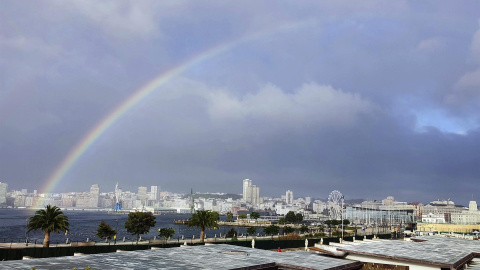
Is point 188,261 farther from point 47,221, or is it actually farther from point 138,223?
point 138,223

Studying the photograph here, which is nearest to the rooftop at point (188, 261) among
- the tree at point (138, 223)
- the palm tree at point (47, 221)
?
the palm tree at point (47, 221)

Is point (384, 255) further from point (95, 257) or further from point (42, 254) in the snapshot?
point (42, 254)

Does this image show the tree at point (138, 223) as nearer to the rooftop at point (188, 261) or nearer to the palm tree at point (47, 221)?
the palm tree at point (47, 221)

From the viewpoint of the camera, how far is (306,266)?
923 inches

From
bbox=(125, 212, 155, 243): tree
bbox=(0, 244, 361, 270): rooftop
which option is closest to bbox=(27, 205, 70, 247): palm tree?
bbox=(125, 212, 155, 243): tree

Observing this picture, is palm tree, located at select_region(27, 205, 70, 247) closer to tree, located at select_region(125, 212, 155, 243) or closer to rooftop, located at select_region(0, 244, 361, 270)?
tree, located at select_region(125, 212, 155, 243)

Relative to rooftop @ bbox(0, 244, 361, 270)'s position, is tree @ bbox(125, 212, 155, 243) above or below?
below

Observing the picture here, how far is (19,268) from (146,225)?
65636 millimetres

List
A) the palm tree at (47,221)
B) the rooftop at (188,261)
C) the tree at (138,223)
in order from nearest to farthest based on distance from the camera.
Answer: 1. the rooftop at (188,261)
2. the palm tree at (47,221)
3. the tree at (138,223)

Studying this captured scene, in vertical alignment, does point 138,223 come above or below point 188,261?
below

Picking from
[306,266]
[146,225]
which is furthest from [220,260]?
[146,225]

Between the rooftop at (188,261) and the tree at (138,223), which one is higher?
the rooftop at (188,261)

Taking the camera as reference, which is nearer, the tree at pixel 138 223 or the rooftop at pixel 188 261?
the rooftop at pixel 188 261

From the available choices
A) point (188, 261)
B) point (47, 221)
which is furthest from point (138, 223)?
point (188, 261)
